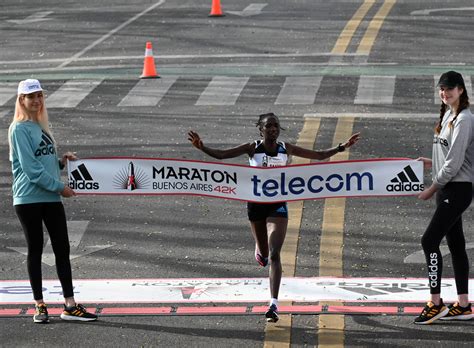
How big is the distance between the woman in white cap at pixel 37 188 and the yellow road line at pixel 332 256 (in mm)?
1906

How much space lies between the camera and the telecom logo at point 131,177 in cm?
1123

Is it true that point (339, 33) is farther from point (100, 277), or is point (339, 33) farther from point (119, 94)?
point (100, 277)

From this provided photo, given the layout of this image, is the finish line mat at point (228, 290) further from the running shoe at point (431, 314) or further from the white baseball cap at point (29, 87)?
the white baseball cap at point (29, 87)

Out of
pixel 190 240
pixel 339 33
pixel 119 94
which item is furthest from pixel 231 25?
pixel 190 240

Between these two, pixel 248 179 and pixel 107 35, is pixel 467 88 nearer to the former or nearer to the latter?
pixel 107 35

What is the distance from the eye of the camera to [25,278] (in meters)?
11.7

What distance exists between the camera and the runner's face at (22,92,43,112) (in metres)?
10.3

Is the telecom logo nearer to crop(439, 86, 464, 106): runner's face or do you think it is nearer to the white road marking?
crop(439, 86, 464, 106): runner's face

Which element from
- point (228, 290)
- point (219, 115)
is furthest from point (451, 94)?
point (219, 115)

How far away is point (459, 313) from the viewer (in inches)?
401

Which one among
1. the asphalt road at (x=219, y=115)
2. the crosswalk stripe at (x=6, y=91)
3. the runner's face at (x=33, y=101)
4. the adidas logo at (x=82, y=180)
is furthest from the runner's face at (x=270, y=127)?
the crosswalk stripe at (x=6, y=91)

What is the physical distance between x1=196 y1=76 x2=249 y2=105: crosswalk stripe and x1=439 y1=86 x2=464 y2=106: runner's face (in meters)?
11.4

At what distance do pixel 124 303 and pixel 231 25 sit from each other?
20.8m

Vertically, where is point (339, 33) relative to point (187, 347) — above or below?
above
